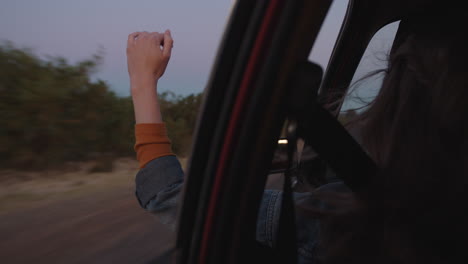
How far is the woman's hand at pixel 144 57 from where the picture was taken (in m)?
1.28

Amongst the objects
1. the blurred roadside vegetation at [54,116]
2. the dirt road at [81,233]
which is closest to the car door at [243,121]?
the dirt road at [81,233]

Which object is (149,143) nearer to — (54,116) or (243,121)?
(243,121)

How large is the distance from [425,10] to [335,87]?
0.90m

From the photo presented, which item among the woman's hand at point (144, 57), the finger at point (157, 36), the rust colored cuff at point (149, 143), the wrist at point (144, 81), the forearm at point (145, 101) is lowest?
the rust colored cuff at point (149, 143)

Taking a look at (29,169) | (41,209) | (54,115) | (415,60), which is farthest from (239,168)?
(54,115)

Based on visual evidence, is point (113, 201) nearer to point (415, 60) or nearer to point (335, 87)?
point (335, 87)

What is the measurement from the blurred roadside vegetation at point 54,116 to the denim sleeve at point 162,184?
2965 millimetres

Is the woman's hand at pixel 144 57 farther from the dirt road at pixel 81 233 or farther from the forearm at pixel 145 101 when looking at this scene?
the dirt road at pixel 81 233

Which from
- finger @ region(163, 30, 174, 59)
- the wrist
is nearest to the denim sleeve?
the wrist

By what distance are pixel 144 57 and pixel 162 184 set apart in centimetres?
41

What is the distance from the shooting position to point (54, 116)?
15.4 ft

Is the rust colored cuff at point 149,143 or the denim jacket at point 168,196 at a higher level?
the rust colored cuff at point 149,143

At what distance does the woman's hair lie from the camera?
894 mm

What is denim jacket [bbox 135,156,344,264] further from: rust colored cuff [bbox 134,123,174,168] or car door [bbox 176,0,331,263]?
car door [bbox 176,0,331,263]
